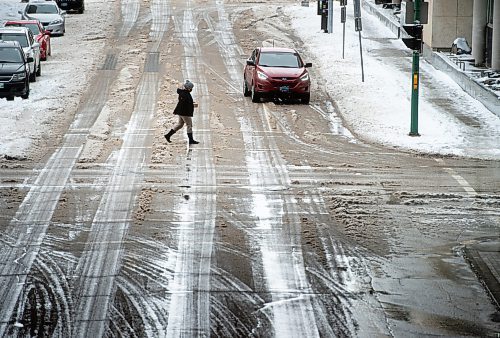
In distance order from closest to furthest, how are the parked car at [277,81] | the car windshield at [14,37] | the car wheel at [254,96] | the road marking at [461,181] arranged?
1. the road marking at [461,181]
2. the parked car at [277,81]
3. the car wheel at [254,96]
4. the car windshield at [14,37]

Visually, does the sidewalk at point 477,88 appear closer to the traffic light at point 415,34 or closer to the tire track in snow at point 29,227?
the traffic light at point 415,34

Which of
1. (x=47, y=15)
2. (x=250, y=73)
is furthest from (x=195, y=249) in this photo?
(x=47, y=15)

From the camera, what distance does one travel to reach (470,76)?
32031mm

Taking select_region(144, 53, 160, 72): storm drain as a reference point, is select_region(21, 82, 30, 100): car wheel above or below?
above

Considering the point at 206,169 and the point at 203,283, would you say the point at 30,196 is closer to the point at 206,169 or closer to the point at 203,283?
the point at 206,169

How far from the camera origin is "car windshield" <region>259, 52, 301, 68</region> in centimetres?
3084

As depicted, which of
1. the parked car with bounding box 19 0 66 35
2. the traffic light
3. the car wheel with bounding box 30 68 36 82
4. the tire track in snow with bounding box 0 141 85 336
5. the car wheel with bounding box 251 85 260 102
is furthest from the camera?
the parked car with bounding box 19 0 66 35

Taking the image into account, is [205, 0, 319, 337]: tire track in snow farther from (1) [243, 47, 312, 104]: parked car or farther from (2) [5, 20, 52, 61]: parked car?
(2) [5, 20, 52, 61]: parked car

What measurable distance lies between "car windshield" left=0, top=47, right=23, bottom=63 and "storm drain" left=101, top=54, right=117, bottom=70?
5.08 meters

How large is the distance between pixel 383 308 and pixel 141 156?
10.8m

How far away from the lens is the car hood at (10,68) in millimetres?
30328

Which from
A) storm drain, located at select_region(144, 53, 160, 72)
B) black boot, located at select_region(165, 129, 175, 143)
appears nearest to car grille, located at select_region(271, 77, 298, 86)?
black boot, located at select_region(165, 129, 175, 143)

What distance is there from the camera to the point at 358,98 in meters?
30.2

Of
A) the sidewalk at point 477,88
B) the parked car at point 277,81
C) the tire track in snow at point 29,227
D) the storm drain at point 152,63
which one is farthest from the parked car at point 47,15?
the tire track in snow at point 29,227
